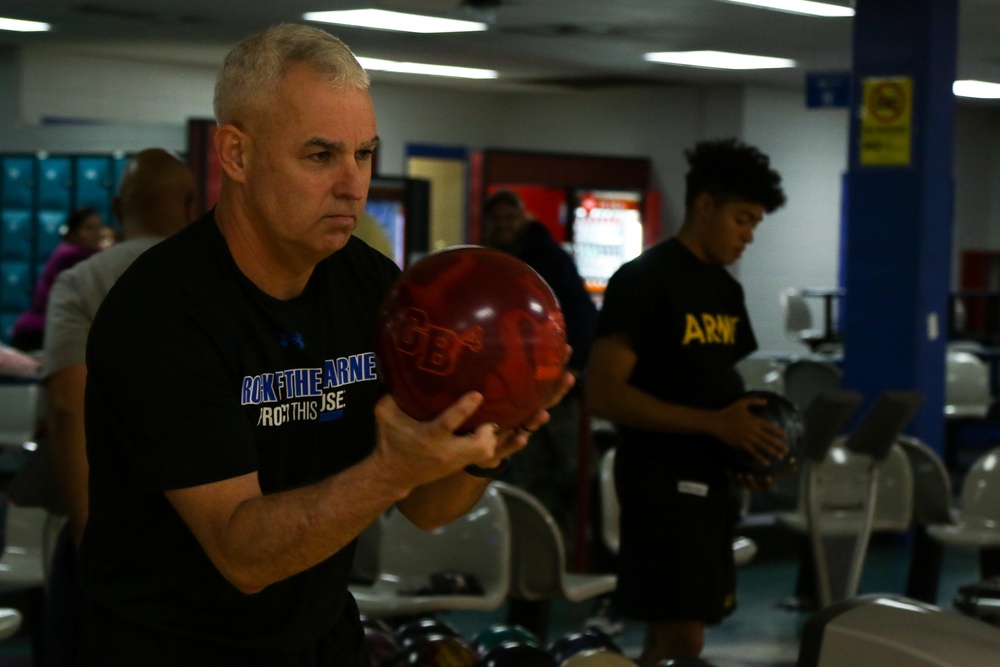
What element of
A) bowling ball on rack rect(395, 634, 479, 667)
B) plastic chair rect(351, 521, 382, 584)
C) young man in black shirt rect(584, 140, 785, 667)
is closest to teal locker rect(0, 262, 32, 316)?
plastic chair rect(351, 521, 382, 584)

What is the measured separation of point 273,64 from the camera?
59.1 inches

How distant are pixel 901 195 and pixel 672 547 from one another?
4.26m

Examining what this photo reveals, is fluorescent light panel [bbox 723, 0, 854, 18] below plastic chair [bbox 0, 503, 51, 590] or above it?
above

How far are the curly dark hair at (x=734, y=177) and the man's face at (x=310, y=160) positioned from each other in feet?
6.54

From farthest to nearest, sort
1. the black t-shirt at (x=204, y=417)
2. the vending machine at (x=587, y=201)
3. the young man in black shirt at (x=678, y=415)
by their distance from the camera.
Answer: the vending machine at (x=587, y=201)
the young man in black shirt at (x=678, y=415)
the black t-shirt at (x=204, y=417)

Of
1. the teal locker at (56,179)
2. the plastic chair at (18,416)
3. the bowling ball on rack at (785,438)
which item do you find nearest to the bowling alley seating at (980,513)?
the bowling ball on rack at (785,438)

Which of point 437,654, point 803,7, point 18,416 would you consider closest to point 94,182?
point 18,416

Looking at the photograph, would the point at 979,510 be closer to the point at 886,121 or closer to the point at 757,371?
the point at 757,371

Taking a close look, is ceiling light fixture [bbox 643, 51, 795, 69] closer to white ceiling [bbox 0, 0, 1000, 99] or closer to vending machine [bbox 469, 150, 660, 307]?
white ceiling [bbox 0, 0, 1000, 99]

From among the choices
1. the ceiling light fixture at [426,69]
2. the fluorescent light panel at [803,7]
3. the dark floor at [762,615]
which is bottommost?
the dark floor at [762,615]

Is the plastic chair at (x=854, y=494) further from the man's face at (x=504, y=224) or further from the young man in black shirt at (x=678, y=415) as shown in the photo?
the young man in black shirt at (x=678, y=415)

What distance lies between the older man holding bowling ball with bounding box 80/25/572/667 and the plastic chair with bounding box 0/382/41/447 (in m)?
5.03

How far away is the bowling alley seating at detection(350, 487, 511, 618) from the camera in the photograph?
3.91 m

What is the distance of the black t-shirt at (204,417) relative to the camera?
4.83 feet
